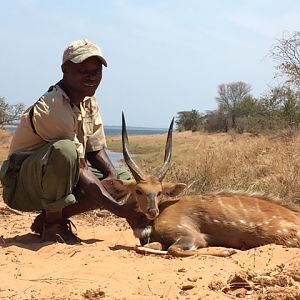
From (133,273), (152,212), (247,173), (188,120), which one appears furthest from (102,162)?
(188,120)

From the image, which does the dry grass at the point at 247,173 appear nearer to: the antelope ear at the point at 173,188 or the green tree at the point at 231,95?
the antelope ear at the point at 173,188

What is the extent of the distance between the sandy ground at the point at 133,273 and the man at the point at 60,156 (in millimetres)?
332

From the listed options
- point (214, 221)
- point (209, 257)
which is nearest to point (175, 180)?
point (214, 221)

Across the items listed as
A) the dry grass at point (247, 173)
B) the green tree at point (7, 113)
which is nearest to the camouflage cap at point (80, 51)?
the dry grass at point (247, 173)

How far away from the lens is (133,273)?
3943mm

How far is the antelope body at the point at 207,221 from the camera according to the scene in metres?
4.95

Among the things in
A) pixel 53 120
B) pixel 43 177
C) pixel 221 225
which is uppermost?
pixel 53 120

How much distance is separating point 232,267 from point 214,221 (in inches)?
42.8

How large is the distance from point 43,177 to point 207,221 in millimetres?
1496

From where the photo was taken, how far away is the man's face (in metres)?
4.95

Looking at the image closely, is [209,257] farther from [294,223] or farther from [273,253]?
[294,223]

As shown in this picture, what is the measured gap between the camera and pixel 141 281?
3.74 meters

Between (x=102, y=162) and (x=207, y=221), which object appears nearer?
(x=207, y=221)

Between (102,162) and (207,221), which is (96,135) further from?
(207,221)
